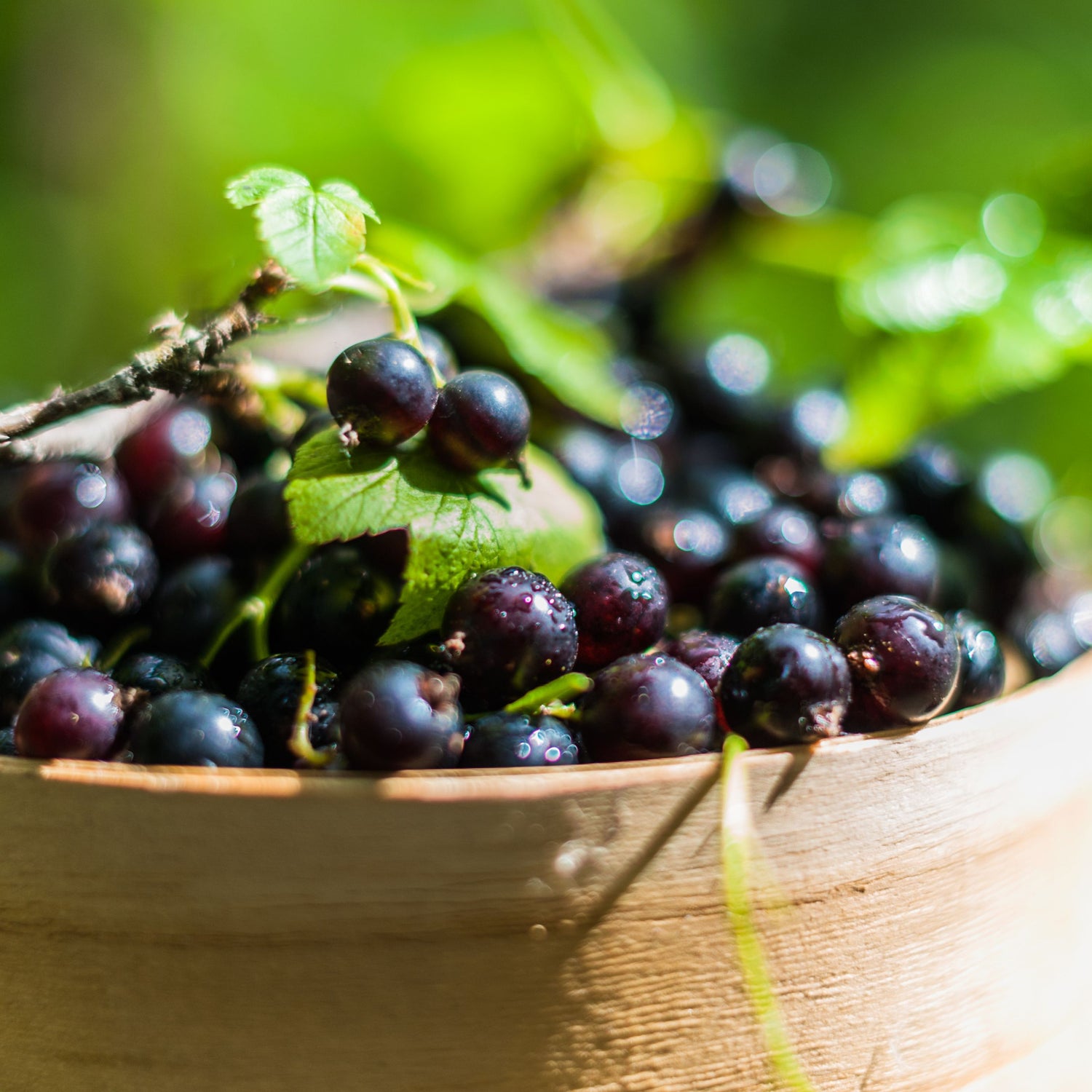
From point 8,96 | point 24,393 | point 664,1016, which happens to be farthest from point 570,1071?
point 8,96

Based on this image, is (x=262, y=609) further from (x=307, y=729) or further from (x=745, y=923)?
(x=745, y=923)

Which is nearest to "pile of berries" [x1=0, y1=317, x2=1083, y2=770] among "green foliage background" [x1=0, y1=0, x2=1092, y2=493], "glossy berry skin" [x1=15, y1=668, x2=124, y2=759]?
"glossy berry skin" [x1=15, y1=668, x2=124, y2=759]

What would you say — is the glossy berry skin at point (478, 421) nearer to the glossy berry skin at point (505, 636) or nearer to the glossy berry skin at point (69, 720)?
the glossy berry skin at point (505, 636)

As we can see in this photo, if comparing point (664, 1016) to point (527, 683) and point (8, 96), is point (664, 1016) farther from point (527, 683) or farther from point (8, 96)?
point (8, 96)

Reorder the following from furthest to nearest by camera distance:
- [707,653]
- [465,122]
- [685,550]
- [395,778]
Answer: [465,122], [685,550], [707,653], [395,778]

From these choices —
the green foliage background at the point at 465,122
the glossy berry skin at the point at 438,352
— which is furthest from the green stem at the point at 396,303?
the green foliage background at the point at 465,122

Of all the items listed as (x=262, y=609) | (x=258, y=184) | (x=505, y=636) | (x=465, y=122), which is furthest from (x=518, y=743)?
(x=465, y=122)

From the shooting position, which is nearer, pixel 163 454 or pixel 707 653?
pixel 707 653

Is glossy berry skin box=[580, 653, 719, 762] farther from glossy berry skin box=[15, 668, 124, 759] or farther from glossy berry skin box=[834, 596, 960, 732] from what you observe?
glossy berry skin box=[15, 668, 124, 759]
